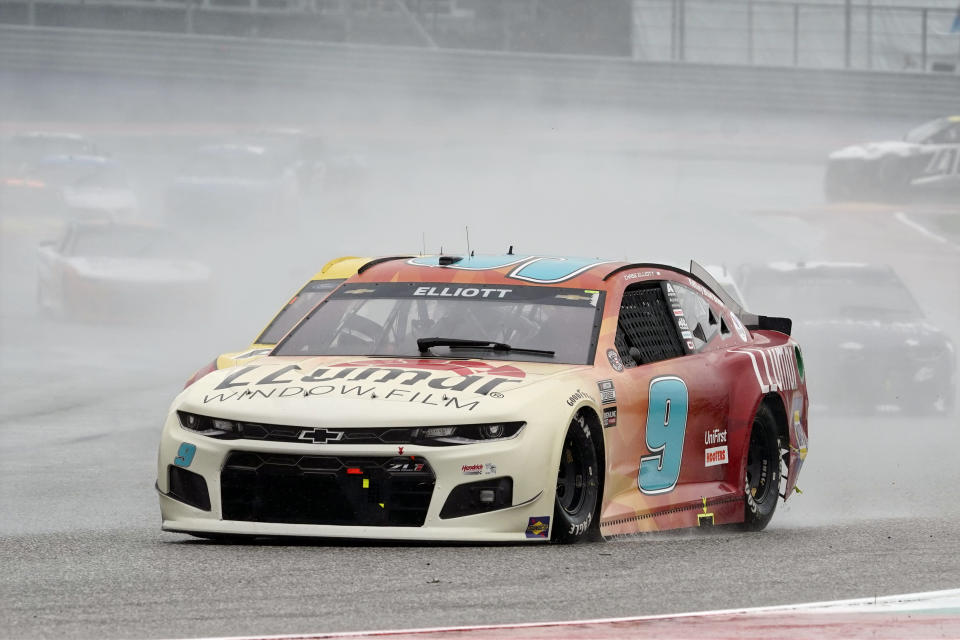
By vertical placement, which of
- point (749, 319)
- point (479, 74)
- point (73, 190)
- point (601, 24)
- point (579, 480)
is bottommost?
point (73, 190)

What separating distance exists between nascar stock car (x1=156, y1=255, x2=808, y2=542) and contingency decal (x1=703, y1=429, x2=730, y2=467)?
0.04 feet

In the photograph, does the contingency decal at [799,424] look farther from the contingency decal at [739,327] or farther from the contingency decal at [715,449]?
the contingency decal at [715,449]

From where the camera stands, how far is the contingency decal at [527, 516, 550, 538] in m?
6.32

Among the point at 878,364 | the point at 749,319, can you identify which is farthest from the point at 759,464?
the point at 878,364

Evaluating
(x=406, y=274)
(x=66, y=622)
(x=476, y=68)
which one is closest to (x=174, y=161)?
(x=476, y=68)

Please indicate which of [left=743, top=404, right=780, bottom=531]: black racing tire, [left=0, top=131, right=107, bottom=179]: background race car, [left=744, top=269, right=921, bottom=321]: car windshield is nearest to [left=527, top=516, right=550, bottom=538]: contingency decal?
[left=743, top=404, right=780, bottom=531]: black racing tire

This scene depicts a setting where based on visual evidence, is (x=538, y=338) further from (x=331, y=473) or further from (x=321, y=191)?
(x=321, y=191)

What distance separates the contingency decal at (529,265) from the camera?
299 inches

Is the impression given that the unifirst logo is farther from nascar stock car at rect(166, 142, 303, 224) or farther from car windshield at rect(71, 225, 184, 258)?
nascar stock car at rect(166, 142, 303, 224)

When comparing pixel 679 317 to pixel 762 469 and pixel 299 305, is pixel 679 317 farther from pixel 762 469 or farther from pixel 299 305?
pixel 299 305

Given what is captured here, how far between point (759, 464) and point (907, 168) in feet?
80.2

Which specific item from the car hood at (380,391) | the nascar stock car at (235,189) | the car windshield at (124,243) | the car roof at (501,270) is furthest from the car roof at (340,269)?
the nascar stock car at (235,189)

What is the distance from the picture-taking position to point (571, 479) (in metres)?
6.62

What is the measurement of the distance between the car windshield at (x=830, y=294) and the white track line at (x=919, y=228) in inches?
536
